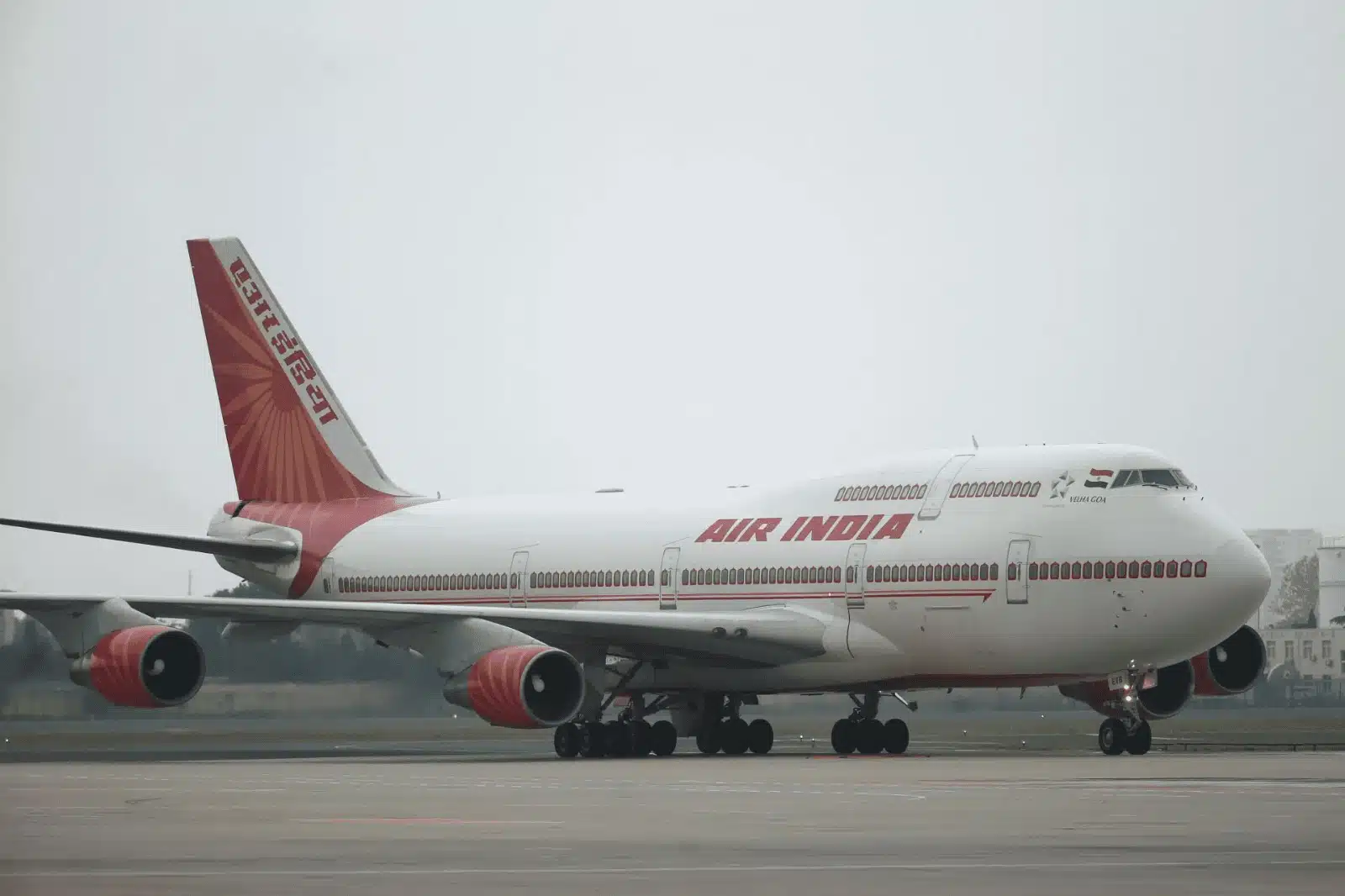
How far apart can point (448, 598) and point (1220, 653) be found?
43.2 feet

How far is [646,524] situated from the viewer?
1487 inches

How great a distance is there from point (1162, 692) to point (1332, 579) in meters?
64.1

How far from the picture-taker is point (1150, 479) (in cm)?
3219

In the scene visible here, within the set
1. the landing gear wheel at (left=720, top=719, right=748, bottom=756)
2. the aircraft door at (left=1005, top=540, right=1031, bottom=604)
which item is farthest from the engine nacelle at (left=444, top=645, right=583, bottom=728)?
the aircraft door at (left=1005, top=540, right=1031, bottom=604)

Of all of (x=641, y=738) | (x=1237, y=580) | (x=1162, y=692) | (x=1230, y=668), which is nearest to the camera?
(x=1237, y=580)

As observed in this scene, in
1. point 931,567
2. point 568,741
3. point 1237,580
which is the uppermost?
point 931,567

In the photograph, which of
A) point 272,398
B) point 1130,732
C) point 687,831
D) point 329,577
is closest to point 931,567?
point 1130,732

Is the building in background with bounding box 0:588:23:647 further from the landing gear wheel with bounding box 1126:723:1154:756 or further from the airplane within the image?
the landing gear wheel with bounding box 1126:723:1154:756

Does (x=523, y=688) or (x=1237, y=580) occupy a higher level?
(x=1237, y=580)

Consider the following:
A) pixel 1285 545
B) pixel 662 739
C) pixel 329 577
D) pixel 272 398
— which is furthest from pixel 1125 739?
pixel 1285 545

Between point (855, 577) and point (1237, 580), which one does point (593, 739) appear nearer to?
point (855, 577)

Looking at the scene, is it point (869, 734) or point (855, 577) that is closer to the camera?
point (855, 577)

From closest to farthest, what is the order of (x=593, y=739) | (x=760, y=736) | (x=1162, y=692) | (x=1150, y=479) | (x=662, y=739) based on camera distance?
(x=1150, y=479) → (x=593, y=739) → (x=662, y=739) → (x=1162, y=692) → (x=760, y=736)

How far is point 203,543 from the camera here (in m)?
40.9
